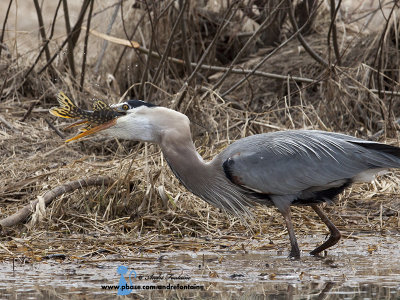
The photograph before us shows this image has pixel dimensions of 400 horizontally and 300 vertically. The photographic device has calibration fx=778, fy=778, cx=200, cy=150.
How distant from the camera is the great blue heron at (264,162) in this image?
5324 millimetres

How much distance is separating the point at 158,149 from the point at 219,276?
2.77 meters

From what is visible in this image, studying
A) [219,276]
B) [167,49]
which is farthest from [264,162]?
[167,49]

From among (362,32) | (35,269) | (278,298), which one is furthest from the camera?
(362,32)

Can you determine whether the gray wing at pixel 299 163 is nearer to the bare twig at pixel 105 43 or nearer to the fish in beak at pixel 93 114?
the fish in beak at pixel 93 114

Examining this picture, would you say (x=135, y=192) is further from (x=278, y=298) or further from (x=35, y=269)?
(x=278, y=298)

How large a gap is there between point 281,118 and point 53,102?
262 cm

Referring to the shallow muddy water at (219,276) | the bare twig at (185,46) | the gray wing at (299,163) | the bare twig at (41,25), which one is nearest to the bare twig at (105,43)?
the bare twig at (41,25)

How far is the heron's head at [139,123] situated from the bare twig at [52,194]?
32.5 inches

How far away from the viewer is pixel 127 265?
15.9 ft

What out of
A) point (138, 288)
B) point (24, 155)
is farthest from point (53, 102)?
point (138, 288)

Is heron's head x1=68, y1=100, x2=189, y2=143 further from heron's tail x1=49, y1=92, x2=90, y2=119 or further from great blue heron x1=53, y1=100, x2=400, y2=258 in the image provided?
heron's tail x1=49, y1=92, x2=90, y2=119

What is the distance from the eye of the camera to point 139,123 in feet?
17.6

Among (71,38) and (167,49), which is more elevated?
(167,49)

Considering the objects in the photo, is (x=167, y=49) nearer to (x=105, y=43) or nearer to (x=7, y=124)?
(x=7, y=124)
